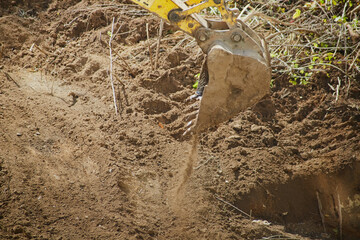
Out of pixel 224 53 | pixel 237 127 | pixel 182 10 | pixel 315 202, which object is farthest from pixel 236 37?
pixel 315 202

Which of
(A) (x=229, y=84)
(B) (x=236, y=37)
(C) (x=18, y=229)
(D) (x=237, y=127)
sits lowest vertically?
(C) (x=18, y=229)

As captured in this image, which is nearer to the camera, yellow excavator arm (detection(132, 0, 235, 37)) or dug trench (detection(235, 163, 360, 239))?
yellow excavator arm (detection(132, 0, 235, 37))

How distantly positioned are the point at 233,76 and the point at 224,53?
213mm

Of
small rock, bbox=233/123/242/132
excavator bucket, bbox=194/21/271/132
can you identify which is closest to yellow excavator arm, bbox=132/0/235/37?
excavator bucket, bbox=194/21/271/132

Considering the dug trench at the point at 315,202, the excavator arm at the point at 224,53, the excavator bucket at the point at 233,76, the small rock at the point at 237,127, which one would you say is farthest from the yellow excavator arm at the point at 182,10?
the dug trench at the point at 315,202

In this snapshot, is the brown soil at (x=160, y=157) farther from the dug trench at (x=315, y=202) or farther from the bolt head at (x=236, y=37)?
the bolt head at (x=236, y=37)

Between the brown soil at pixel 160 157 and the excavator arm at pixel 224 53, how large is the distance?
828 millimetres

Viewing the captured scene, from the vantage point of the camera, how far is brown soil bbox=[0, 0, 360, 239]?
2.97m

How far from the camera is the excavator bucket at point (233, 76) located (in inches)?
106

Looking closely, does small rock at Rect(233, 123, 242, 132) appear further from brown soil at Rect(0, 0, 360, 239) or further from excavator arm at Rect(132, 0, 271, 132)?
excavator arm at Rect(132, 0, 271, 132)

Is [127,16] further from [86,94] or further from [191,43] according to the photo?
[86,94]

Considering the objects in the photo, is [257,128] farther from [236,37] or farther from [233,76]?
[236,37]

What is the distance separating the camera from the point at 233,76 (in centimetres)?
279

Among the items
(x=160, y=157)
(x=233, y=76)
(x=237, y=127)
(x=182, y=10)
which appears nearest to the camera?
(x=182, y=10)
